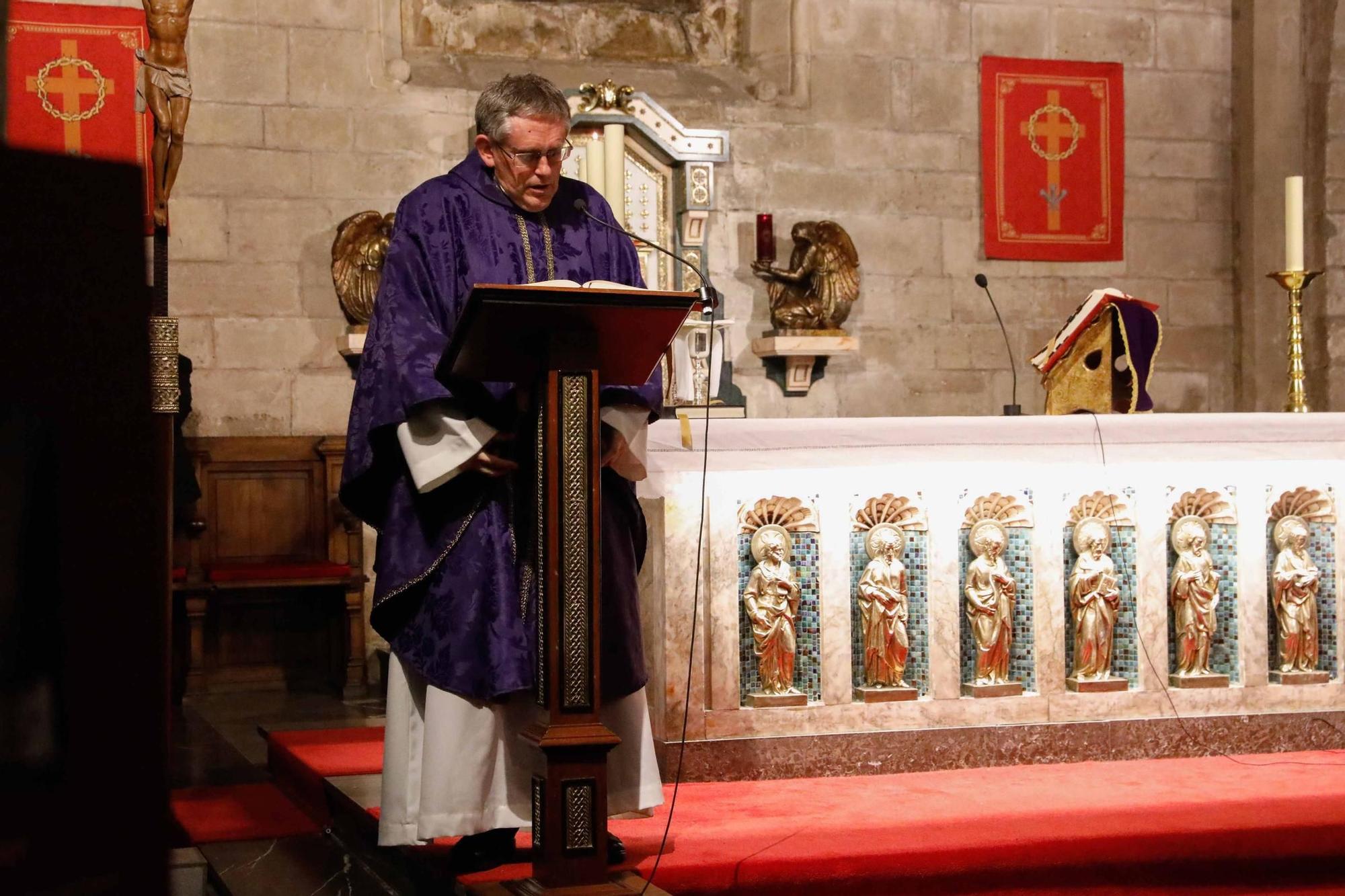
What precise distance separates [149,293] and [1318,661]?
4.29 metres

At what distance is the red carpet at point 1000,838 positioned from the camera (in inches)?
108

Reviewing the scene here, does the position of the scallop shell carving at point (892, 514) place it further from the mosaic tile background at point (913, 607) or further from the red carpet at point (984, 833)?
the red carpet at point (984, 833)

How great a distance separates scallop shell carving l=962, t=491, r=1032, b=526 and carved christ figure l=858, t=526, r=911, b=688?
0.26 meters

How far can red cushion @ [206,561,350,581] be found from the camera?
231 inches

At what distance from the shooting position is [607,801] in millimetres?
2684

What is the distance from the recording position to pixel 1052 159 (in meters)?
7.46

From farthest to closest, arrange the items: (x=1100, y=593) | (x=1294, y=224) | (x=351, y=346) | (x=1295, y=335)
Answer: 1. (x=351, y=346)
2. (x=1295, y=335)
3. (x=1294, y=224)
4. (x=1100, y=593)

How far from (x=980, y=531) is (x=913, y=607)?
0.89 feet

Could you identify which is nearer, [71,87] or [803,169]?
[71,87]

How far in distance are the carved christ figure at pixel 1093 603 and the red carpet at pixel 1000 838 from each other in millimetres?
418

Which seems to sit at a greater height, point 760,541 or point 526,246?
point 526,246

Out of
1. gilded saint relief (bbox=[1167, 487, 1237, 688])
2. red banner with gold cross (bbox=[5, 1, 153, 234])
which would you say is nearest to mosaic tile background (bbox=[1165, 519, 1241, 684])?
gilded saint relief (bbox=[1167, 487, 1237, 688])

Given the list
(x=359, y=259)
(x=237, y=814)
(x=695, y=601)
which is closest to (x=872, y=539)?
(x=695, y=601)

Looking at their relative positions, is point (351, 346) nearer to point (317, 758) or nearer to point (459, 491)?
point (317, 758)
